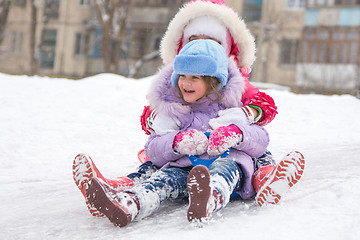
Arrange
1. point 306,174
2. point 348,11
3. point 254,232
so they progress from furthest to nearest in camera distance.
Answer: point 348,11
point 306,174
point 254,232

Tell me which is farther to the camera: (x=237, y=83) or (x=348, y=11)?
(x=348, y=11)

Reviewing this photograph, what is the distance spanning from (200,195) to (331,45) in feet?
61.3

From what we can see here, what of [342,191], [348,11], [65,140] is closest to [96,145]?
[65,140]

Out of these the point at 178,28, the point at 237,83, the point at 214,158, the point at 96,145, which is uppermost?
the point at 178,28

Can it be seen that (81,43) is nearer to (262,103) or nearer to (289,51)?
(289,51)

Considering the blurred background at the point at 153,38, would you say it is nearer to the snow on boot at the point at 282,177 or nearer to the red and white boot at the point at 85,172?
the red and white boot at the point at 85,172

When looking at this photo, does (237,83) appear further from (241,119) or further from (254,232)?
(254,232)

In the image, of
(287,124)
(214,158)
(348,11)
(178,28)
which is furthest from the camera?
(348,11)

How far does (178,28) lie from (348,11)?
58.4 feet

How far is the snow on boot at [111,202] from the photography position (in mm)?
1831

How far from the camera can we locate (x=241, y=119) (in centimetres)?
232

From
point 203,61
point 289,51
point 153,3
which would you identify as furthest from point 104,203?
point 289,51

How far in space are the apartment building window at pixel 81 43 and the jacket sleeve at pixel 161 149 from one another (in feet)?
69.3

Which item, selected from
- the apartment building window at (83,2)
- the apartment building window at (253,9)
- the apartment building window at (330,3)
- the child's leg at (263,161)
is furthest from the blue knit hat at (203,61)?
the apartment building window at (83,2)
